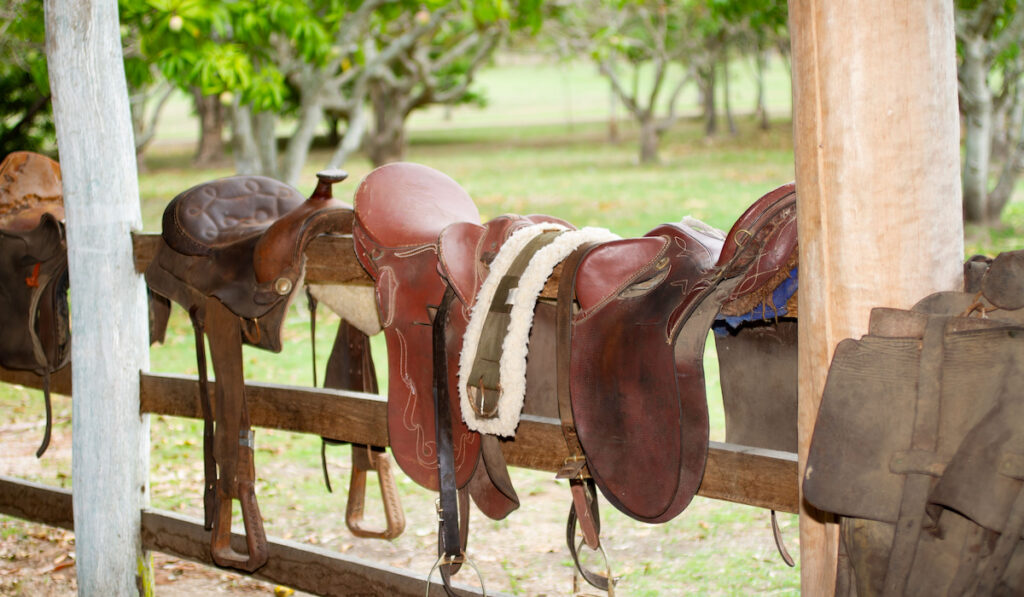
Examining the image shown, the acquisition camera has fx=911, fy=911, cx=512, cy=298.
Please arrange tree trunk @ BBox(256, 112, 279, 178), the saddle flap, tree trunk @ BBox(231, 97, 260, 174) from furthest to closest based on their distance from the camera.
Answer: tree trunk @ BBox(256, 112, 279, 178) → tree trunk @ BBox(231, 97, 260, 174) → the saddle flap

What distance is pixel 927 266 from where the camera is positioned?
4.69 ft

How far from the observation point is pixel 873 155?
140 centimetres

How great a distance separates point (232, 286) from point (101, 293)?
522 millimetres

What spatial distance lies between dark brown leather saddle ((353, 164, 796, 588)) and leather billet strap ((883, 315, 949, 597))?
0.38 meters

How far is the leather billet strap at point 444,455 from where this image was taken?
78.8 inches

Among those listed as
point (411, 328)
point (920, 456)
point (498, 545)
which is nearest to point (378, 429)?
point (411, 328)

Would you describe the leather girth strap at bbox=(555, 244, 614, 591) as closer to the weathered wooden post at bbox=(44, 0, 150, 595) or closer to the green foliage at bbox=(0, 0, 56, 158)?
the weathered wooden post at bbox=(44, 0, 150, 595)

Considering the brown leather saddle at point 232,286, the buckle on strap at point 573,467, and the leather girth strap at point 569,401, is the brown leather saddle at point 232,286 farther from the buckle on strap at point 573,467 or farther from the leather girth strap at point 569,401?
the buckle on strap at point 573,467

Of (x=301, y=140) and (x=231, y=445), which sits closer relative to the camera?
(x=231, y=445)

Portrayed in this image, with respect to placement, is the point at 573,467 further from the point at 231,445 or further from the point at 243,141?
the point at 243,141

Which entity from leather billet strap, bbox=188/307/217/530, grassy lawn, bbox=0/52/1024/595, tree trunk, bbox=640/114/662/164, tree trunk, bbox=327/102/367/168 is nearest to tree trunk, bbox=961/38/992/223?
grassy lawn, bbox=0/52/1024/595

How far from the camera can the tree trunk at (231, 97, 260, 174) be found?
6.90 meters

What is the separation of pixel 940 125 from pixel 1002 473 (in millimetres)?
528

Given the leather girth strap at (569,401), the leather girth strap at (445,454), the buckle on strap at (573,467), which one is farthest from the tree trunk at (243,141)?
the buckle on strap at (573,467)
